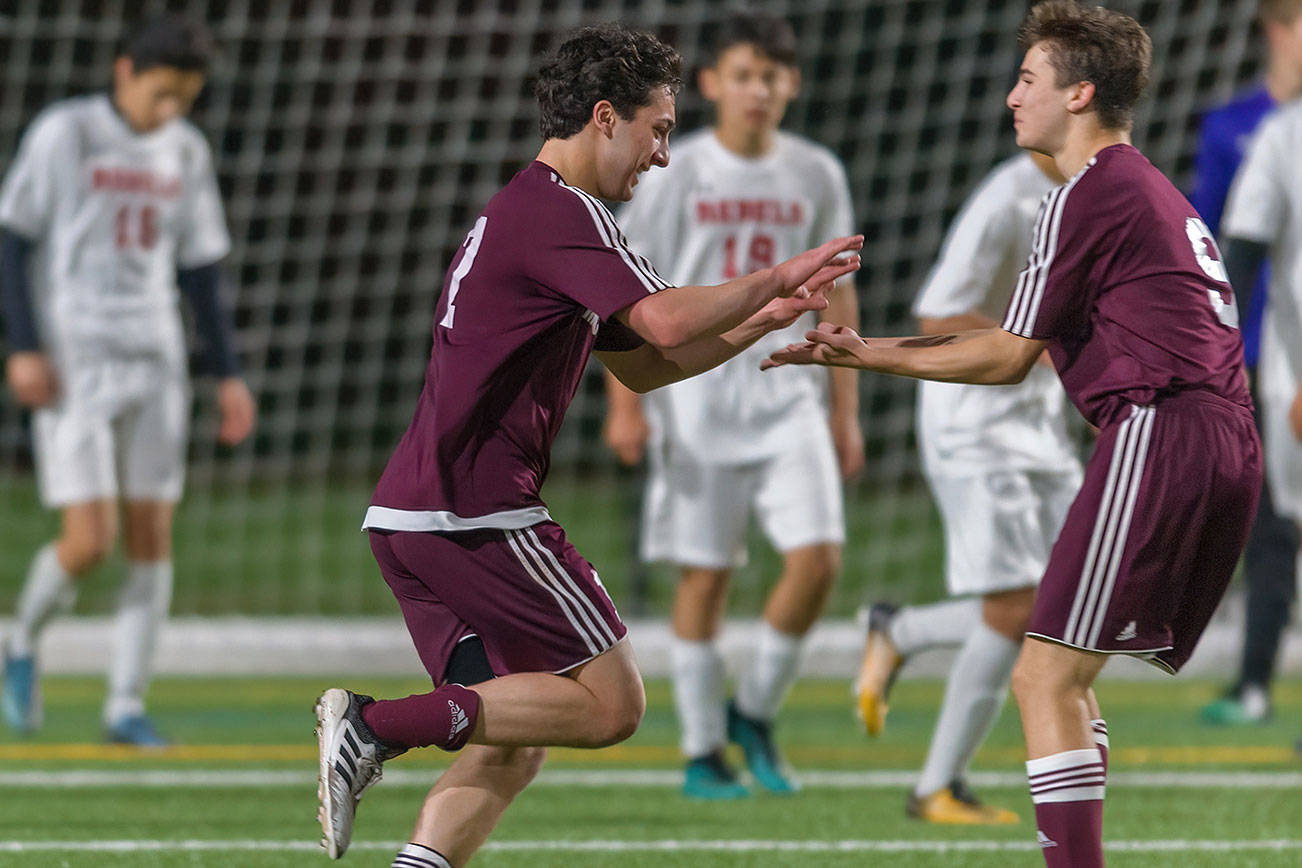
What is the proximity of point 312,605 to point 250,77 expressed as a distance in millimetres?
3839

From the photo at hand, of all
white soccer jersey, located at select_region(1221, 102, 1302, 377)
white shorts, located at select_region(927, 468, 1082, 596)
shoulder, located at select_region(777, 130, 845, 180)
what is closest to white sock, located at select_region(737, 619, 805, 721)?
white shorts, located at select_region(927, 468, 1082, 596)

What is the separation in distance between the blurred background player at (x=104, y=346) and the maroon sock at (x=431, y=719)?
3.12 m

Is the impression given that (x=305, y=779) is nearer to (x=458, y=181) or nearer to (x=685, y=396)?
(x=685, y=396)

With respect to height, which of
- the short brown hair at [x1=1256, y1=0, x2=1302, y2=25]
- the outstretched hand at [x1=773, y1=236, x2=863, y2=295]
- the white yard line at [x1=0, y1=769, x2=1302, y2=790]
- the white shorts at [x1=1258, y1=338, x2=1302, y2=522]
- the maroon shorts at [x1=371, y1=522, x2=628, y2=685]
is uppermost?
the short brown hair at [x1=1256, y1=0, x2=1302, y2=25]

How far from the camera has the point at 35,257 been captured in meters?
6.41

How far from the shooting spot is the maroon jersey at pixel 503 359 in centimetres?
321

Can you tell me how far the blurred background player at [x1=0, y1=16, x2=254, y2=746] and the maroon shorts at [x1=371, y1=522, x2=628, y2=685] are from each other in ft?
10.2

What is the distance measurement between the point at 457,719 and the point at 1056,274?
133 centimetres

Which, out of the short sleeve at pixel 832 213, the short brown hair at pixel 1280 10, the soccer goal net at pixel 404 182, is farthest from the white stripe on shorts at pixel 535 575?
the soccer goal net at pixel 404 182

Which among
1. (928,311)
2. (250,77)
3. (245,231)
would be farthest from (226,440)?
(245,231)

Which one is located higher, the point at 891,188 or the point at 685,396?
the point at 891,188

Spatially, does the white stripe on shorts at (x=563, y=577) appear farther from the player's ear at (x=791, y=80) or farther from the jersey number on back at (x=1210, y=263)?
the player's ear at (x=791, y=80)

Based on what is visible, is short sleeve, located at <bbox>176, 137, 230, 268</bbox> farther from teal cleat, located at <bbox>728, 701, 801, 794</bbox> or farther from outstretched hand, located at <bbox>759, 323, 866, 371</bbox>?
outstretched hand, located at <bbox>759, 323, 866, 371</bbox>

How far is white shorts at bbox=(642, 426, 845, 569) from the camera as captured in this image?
211 inches
